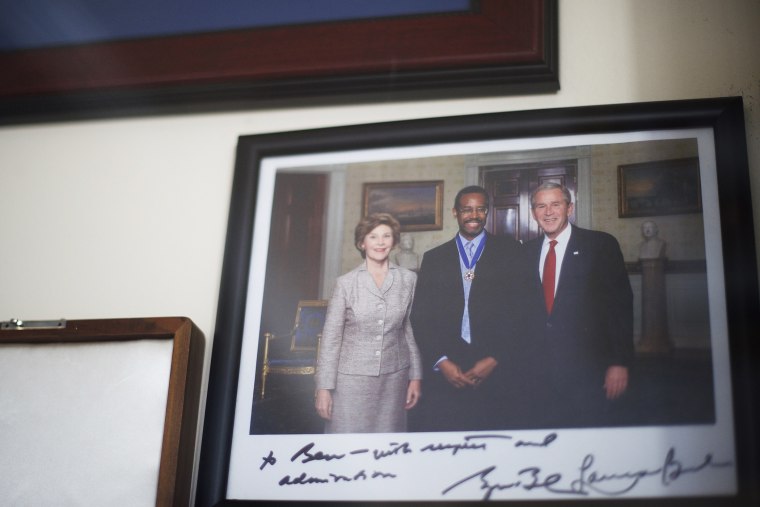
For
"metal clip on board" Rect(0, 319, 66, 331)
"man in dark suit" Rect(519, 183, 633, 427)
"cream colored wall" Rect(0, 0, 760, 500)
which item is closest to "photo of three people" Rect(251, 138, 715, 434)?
"man in dark suit" Rect(519, 183, 633, 427)

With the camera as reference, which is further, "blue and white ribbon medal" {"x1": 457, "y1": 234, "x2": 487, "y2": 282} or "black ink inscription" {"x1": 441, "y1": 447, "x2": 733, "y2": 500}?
"blue and white ribbon medal" {"x1": 457, "y1": 234, "x2": 487, "y2": 282}

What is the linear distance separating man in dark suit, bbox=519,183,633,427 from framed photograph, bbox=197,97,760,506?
0.05ft

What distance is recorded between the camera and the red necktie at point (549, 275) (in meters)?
0.82

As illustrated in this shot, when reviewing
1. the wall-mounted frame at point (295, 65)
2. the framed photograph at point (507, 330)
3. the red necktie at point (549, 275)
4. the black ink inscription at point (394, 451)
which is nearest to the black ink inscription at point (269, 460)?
the framed photograph at point (507, 330)

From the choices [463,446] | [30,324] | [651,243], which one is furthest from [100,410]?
[651,243]

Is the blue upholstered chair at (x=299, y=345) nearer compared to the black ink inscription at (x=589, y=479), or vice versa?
the black ink inscription at (x=589, y=479)

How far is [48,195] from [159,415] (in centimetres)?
36

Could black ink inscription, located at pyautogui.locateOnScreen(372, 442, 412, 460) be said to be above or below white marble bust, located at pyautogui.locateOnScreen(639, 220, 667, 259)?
below

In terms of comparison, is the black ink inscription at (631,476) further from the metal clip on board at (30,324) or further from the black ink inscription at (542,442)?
the metal clip on board at (30,324)

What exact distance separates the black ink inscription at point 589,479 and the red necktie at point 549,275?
16cm

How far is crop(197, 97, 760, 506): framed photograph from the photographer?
2.42 feet

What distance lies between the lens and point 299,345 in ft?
2.80

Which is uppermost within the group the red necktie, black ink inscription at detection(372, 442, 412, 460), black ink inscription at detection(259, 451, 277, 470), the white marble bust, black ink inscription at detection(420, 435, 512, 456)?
the white marble bust

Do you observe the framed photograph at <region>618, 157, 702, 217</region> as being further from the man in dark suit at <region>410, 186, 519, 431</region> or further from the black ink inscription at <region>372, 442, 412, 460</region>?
the black ink inscription at <region>372, 442, 412, 460</region>
